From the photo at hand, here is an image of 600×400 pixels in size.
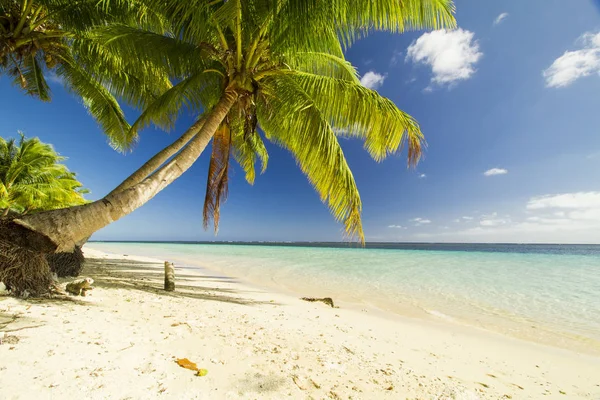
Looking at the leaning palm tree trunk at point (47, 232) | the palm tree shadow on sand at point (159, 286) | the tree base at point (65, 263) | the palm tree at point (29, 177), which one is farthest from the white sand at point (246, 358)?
the palm tree at point (29, 177)

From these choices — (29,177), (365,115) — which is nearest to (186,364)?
(365,115)

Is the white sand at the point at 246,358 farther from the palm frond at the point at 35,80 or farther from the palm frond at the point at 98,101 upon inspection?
the palm frond at the point at 35,80

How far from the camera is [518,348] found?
14.7 feet

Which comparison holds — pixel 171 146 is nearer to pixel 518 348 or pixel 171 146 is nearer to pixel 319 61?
pixel 319 61

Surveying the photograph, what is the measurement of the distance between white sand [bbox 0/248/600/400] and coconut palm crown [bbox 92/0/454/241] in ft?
7.01

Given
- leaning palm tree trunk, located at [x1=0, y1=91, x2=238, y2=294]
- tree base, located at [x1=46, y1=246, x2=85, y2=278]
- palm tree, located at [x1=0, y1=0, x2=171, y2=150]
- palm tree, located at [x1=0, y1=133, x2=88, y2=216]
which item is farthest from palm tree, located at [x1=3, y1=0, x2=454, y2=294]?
palm tree, located at [x1=0, y1=133, x2=88, y2=216]

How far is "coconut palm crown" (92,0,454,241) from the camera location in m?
4.19

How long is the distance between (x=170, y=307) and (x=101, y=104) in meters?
5.99

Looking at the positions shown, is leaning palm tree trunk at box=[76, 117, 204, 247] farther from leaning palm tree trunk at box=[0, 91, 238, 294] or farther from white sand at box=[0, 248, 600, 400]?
white sand at box=[0, 248, 600, 400]

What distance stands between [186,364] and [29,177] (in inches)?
642

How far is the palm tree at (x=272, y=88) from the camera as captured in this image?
3.74 m

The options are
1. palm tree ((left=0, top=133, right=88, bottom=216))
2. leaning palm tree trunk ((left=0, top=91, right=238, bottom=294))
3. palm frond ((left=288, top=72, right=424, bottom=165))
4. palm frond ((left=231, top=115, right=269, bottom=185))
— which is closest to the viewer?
leaning palm tree trunk ((left=0, top=91, right=238, bottom=294))

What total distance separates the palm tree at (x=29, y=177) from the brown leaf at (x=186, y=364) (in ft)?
47.7

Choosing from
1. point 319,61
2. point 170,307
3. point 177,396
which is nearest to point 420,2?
point 319,61
